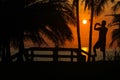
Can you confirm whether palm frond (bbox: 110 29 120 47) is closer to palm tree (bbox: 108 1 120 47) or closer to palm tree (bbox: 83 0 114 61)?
palm tree (bbox: 108 1 120 47)

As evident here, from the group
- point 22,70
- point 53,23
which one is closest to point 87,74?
point 22,70

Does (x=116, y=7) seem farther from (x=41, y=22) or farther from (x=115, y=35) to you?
(x=41, y=22)

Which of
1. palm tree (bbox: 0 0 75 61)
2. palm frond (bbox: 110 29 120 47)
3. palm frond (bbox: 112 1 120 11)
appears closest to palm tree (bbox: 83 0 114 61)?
palm frond (bbox: 112 1 120 11)

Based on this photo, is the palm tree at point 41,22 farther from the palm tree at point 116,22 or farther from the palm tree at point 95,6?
the palm tree at point 116,22

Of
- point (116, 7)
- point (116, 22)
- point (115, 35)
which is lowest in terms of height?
point (115, 35)

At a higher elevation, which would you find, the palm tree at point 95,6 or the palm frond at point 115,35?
the palm tree at point 95,6

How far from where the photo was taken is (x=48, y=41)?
21391mm

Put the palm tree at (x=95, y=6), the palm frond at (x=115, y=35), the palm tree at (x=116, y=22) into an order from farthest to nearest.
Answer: the palm frond at (x=115, y=35)
the palm tree at (x=116, y=22)
the palm tree at (x=95, y=6)

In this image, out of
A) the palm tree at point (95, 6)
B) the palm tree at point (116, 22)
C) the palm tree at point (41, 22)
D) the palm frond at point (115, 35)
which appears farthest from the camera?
the palm frond at point (115, 35)

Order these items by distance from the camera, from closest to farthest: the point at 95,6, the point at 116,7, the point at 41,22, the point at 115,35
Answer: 1. the point at 41,22
2. the point at 95,6
3. the point at 116,7
4. the point at 115,35

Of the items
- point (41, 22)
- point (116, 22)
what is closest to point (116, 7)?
point (116, 22)

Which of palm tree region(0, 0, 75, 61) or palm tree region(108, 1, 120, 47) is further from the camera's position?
palm tree region(108, 1, 120, 47)

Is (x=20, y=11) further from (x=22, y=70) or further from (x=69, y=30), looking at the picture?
(x=22, y=70)

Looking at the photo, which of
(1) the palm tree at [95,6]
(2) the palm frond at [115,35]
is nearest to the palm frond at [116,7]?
(2) the palm frond at [115,35]
